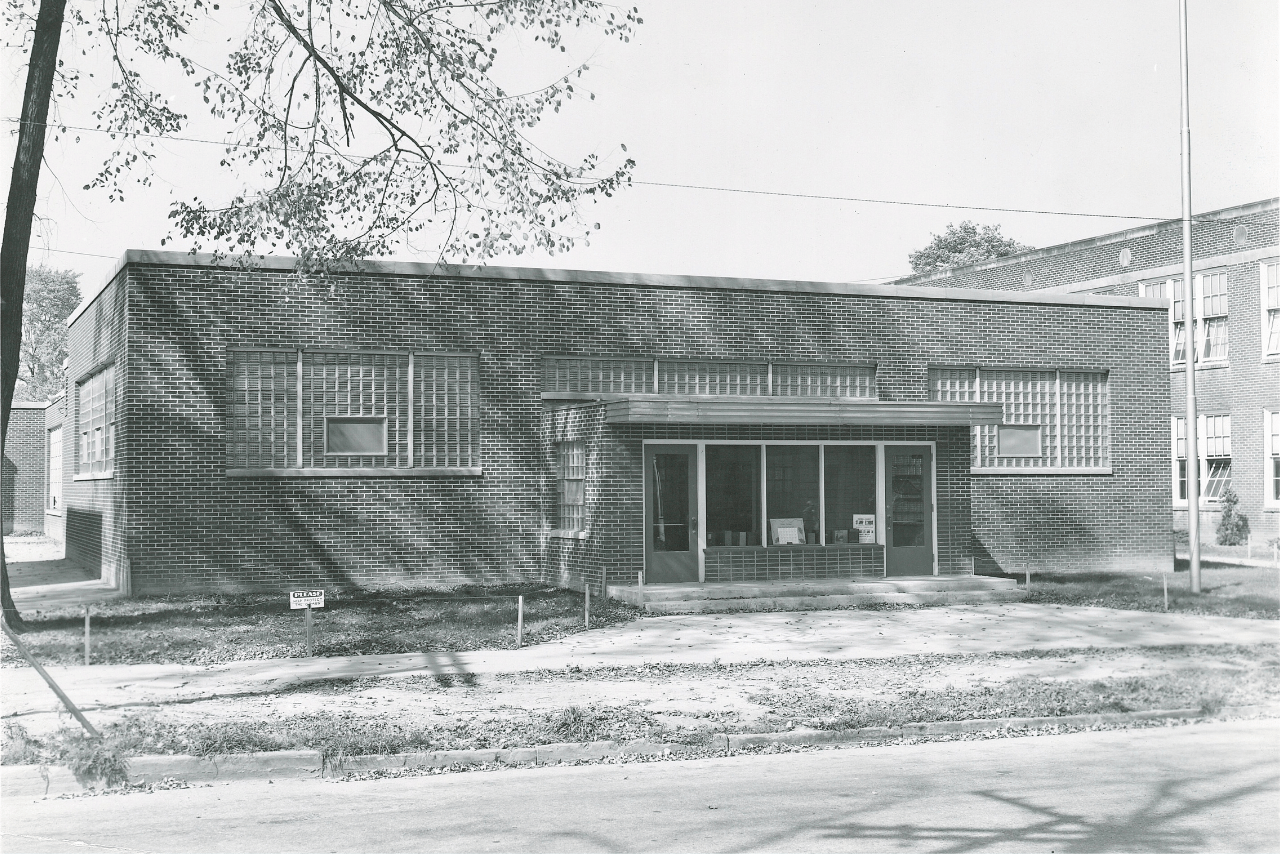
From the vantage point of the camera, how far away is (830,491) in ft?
72.0

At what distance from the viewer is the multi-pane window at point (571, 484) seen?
21781mm

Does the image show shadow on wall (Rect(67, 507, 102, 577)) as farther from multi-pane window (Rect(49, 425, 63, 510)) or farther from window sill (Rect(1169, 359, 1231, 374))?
window sill (Rect(1169, 359, 1231, 374))

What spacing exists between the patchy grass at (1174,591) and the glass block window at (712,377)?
630 centimetres

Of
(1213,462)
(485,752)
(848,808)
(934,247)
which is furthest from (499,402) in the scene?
(934,247)

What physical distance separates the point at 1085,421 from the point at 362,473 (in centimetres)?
1455

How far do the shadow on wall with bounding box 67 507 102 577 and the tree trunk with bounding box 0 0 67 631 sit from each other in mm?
8151

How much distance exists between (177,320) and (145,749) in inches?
525

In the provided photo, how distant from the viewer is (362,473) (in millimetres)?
21938

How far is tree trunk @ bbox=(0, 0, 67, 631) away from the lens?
1617 cm

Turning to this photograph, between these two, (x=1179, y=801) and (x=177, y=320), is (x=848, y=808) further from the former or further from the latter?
(x=177, y=320)

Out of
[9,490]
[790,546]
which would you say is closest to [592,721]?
[790,546]

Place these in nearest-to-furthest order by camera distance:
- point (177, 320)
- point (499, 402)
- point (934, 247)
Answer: point (177, 320)
point (499, 402)
point (934, 247)

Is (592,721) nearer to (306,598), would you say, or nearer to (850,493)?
(306,598)

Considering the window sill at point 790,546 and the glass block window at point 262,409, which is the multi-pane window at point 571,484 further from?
the glass block window at point 262,409
